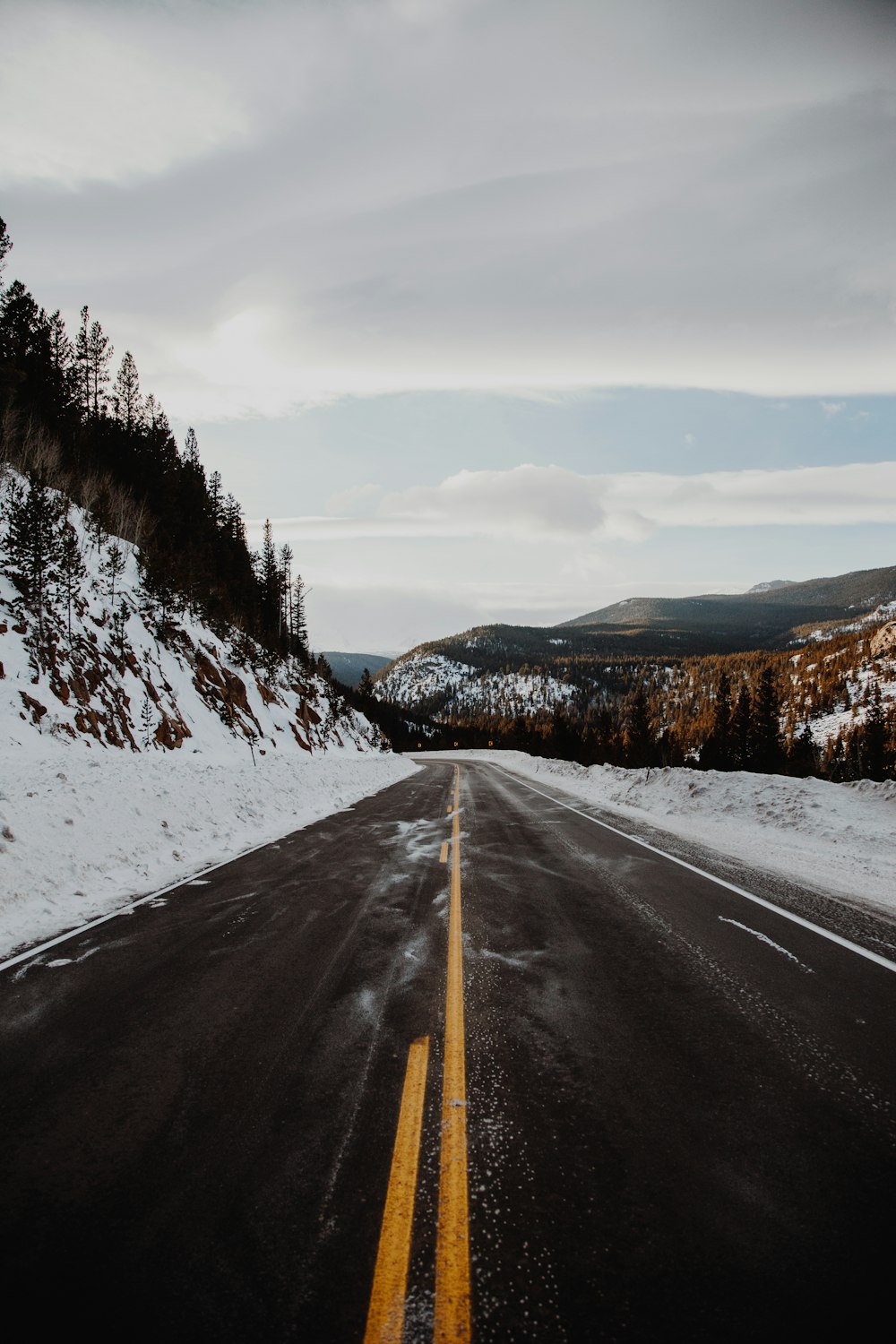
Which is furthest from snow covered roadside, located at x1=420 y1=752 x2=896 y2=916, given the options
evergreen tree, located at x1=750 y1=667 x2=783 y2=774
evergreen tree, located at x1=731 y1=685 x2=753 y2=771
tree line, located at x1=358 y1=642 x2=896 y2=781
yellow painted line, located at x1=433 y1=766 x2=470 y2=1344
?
evergreen tree, located at x1=731 y1=685 x2=753 y2=771

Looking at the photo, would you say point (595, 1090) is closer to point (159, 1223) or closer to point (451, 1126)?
point (451, 1126)

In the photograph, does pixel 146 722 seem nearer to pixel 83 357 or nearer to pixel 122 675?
pixel 122 675

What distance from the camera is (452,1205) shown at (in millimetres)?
2576

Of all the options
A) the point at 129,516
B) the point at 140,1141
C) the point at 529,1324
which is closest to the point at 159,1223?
the point at 140,1141

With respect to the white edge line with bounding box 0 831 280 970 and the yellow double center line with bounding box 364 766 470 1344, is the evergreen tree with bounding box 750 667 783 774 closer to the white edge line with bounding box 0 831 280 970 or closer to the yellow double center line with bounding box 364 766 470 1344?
the white edge line with bounding box 0 831 280 970

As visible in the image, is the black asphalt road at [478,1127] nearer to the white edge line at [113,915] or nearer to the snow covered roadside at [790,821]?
the white edge line at [113,915]

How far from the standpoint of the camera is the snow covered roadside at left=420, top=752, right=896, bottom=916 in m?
8.98

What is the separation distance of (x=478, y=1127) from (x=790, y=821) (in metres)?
11.7

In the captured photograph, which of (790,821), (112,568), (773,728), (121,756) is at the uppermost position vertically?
(112,568)

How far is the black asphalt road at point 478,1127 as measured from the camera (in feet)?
7.19

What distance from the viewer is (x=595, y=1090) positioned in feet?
11.3

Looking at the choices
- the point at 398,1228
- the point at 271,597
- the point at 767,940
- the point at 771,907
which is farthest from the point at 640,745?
the point at 398,1228

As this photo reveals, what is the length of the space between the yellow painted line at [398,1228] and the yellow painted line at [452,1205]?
0.13 metres

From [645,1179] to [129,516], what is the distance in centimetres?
3792
